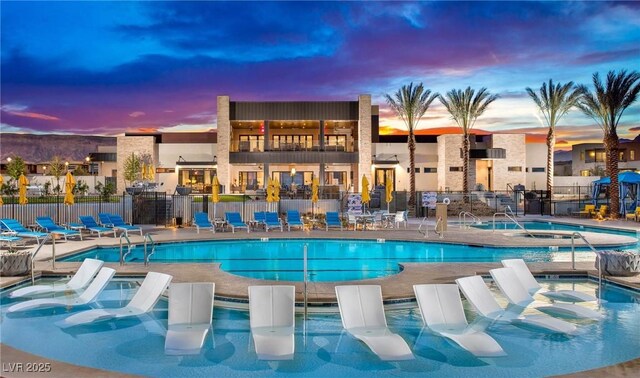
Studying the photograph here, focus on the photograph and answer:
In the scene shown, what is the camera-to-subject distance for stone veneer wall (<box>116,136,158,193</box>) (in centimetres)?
4662

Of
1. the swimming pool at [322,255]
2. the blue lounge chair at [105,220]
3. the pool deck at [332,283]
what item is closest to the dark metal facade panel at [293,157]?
the pool deck at [332,283]

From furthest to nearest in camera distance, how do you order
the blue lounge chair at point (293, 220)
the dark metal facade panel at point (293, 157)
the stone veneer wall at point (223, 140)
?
the dark metal facade panel at point (293, 157) → the stone veneer wall at point (223, 140) → the blue lounge chair at point (293, 220)

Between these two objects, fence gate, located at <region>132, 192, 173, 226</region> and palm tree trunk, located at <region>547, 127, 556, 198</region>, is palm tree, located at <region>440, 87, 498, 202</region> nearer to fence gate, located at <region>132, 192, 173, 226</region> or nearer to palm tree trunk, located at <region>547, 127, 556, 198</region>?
palm tree trunk, located at <region>547, 127, 556, 198</region>

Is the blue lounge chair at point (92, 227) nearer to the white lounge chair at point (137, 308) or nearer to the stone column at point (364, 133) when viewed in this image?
the white lounge chair at point (137, 308)

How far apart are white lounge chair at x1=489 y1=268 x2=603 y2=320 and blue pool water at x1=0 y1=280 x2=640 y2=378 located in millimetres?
264

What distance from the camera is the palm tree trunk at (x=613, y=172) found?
97.7 ft

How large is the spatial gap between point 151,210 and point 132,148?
24705mm

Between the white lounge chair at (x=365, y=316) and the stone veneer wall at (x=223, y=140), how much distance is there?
1376 inches

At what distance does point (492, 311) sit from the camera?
829 cm

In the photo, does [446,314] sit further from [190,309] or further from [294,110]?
[294,110]

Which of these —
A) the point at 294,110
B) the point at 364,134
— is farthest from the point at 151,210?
the point at 364,134

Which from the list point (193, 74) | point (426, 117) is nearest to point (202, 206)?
point (193, 74)

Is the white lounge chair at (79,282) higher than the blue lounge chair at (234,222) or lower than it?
lower

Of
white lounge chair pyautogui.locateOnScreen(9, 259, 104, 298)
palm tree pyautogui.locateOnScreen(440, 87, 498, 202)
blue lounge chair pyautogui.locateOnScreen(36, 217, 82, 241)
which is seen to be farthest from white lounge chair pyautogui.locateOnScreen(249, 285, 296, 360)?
palm tree pyautogui.locateOnScreen(440, 87, 498, 202)
